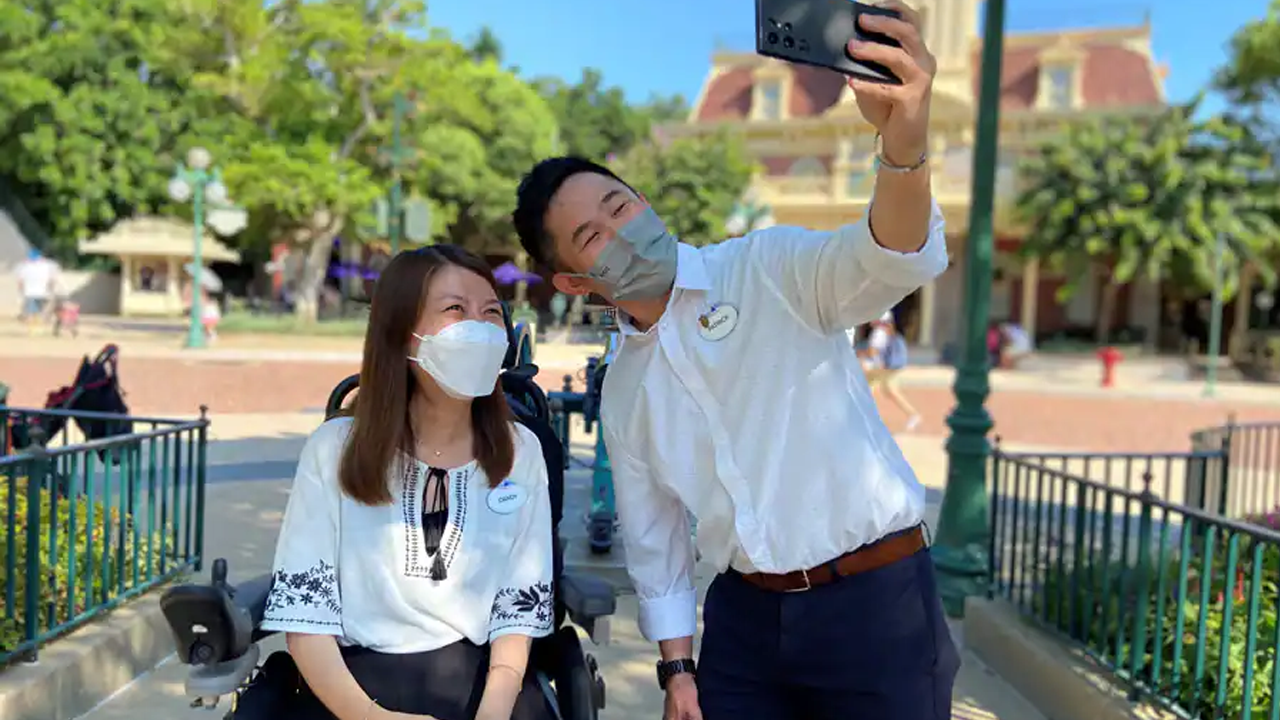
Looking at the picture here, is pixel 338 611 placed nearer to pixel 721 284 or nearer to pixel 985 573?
pixel 721 284

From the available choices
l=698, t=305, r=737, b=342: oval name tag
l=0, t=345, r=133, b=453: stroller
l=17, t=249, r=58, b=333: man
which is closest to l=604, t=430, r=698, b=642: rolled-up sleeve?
l=698, t=305, r=737, b=342: oval name tag

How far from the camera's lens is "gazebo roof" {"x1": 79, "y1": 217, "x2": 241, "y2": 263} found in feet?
96.9

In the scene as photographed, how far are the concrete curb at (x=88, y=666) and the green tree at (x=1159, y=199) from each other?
24261mm

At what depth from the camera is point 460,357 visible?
6.84 ft

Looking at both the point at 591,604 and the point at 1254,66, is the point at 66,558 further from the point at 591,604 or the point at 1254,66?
the point at 1254,66

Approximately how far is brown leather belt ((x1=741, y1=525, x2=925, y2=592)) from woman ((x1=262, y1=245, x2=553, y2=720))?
2.06ft

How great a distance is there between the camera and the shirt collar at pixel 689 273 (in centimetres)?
173

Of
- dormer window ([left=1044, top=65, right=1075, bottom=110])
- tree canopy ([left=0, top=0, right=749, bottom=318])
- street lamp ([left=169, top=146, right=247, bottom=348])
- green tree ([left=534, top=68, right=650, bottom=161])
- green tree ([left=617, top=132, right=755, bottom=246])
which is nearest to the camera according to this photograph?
street lamp ([left=169, top=146, right=247, bottom=348])

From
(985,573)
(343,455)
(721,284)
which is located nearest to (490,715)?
(343,455)

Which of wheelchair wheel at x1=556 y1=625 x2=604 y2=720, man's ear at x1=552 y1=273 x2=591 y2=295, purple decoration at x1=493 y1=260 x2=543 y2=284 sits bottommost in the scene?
wheelchair wheel at x1=556 y1=625 x2=604 y2=720

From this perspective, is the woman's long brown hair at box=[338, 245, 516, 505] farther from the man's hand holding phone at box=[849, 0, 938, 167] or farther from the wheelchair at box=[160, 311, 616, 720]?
the man's hand holding phone at box=[849, 0, 938, 167]

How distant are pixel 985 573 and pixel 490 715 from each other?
3314mm

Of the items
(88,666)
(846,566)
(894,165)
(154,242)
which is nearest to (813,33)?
(894,165)

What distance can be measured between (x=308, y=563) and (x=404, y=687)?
0.33m
